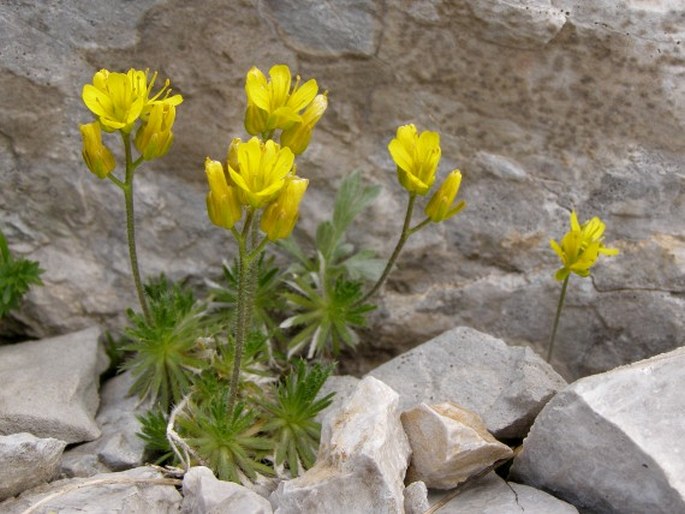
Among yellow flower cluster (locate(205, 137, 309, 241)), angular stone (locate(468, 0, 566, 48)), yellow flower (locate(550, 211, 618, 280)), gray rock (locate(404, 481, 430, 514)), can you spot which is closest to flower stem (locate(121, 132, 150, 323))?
yellow flower cluster (locate(205, 137, 309, 241))

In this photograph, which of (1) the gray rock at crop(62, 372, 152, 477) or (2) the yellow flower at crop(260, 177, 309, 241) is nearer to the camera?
(2) the yellow flower at crop(260, 177, 309, 241)

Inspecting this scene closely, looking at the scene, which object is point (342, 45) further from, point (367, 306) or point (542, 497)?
point (542, 497)

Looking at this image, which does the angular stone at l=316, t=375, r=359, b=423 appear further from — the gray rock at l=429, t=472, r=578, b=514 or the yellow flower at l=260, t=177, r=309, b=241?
the yellow flower at l=260, t=177, r=309, b=241

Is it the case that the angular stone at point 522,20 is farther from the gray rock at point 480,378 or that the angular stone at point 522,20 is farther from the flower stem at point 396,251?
the gray rock at point 480,378

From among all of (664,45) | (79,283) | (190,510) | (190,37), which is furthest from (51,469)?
(664,45)

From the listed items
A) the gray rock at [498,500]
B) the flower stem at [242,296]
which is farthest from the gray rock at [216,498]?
the gray rock at [498,500]

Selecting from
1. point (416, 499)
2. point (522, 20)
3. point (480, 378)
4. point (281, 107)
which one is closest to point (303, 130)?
point (281, 107)
